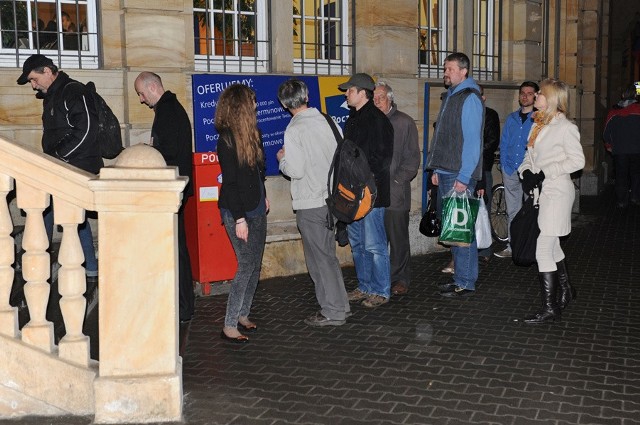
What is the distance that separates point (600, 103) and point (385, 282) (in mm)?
12993

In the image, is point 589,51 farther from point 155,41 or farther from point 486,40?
point 155,41

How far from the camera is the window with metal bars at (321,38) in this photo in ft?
34.1

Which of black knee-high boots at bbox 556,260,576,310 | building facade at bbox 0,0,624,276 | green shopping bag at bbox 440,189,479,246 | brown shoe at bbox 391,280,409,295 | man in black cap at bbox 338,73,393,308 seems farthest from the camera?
building facade at bbox 0,0,624,276

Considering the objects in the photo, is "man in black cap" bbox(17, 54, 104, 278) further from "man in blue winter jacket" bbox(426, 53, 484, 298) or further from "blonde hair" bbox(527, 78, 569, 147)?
"blonde hair" bbox(527, 78, 569, 147)

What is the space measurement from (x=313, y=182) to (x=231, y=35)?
11.0 ft

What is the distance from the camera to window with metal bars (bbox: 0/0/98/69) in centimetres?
869

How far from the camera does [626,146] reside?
16.1m

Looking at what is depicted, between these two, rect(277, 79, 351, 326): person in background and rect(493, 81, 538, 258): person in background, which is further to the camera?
rect(493, 81, 538, 258): person in background

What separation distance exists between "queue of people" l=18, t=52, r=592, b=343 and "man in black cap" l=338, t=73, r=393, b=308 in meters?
0.01

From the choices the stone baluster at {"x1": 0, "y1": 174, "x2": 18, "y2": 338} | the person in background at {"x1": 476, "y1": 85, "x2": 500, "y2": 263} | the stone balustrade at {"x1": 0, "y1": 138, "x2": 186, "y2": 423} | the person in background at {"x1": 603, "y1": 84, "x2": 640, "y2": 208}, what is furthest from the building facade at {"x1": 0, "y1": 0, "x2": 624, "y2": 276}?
the stone balustrade at {"x1": 0, "y1": 138, "x2": 186, "y2": 423}

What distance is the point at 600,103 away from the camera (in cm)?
1944

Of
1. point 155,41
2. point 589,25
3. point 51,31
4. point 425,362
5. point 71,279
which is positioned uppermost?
point 589,25

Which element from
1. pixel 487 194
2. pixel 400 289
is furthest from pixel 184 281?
pixel 487 194

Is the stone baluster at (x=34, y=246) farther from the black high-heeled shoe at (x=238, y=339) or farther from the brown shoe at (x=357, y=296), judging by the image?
the brown shoe at (x=357, y=296)
